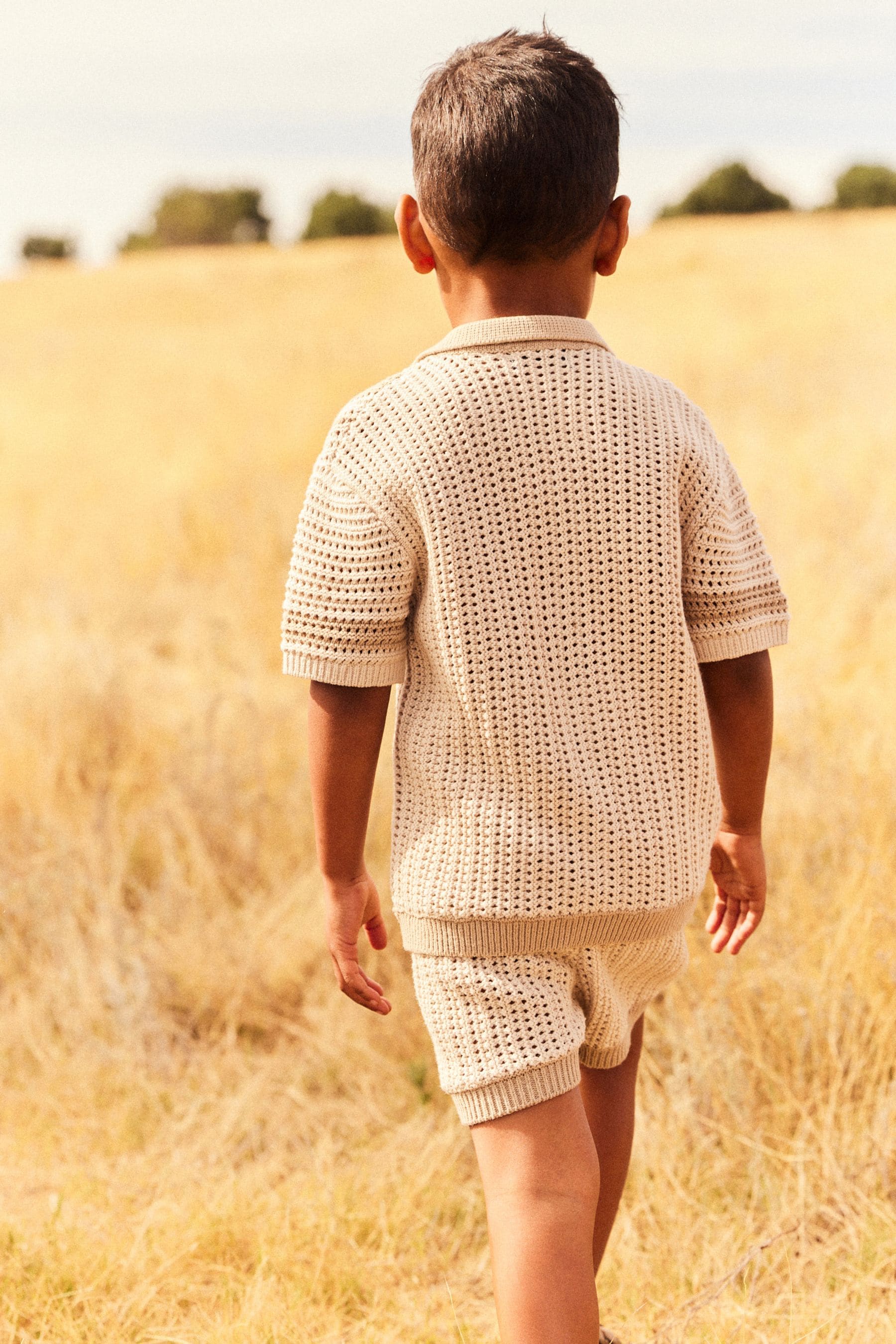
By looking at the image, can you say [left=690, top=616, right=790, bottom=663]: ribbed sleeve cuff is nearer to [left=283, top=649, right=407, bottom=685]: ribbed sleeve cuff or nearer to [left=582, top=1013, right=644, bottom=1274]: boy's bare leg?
[left=283, top=649, right=407, bottom=685]: ribbed sleeve cuff

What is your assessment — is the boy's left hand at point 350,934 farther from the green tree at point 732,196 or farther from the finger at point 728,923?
the green tree at point 732,196

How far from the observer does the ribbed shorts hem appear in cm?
129

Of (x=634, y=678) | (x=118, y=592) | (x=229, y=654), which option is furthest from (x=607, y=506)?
(x=118, y=592)

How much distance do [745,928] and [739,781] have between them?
22 cm

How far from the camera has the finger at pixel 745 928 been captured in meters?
1.56

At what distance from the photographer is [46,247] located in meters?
52.1

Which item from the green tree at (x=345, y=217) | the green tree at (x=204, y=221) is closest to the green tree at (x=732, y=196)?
the green tree at (x=345, y=217)

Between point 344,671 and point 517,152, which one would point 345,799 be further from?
point 517,152

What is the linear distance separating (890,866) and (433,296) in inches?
687

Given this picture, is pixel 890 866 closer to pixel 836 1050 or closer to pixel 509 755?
pixel 836 1050

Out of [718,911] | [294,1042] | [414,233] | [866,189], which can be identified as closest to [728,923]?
[718,911]

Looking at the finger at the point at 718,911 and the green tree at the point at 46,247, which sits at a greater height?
the finger at the point at 718,911

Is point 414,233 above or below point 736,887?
above

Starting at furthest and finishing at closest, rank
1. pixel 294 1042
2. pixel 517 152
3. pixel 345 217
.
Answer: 1. pixel 345 217
2. pixel 294 1042
3. pixel 517 152
